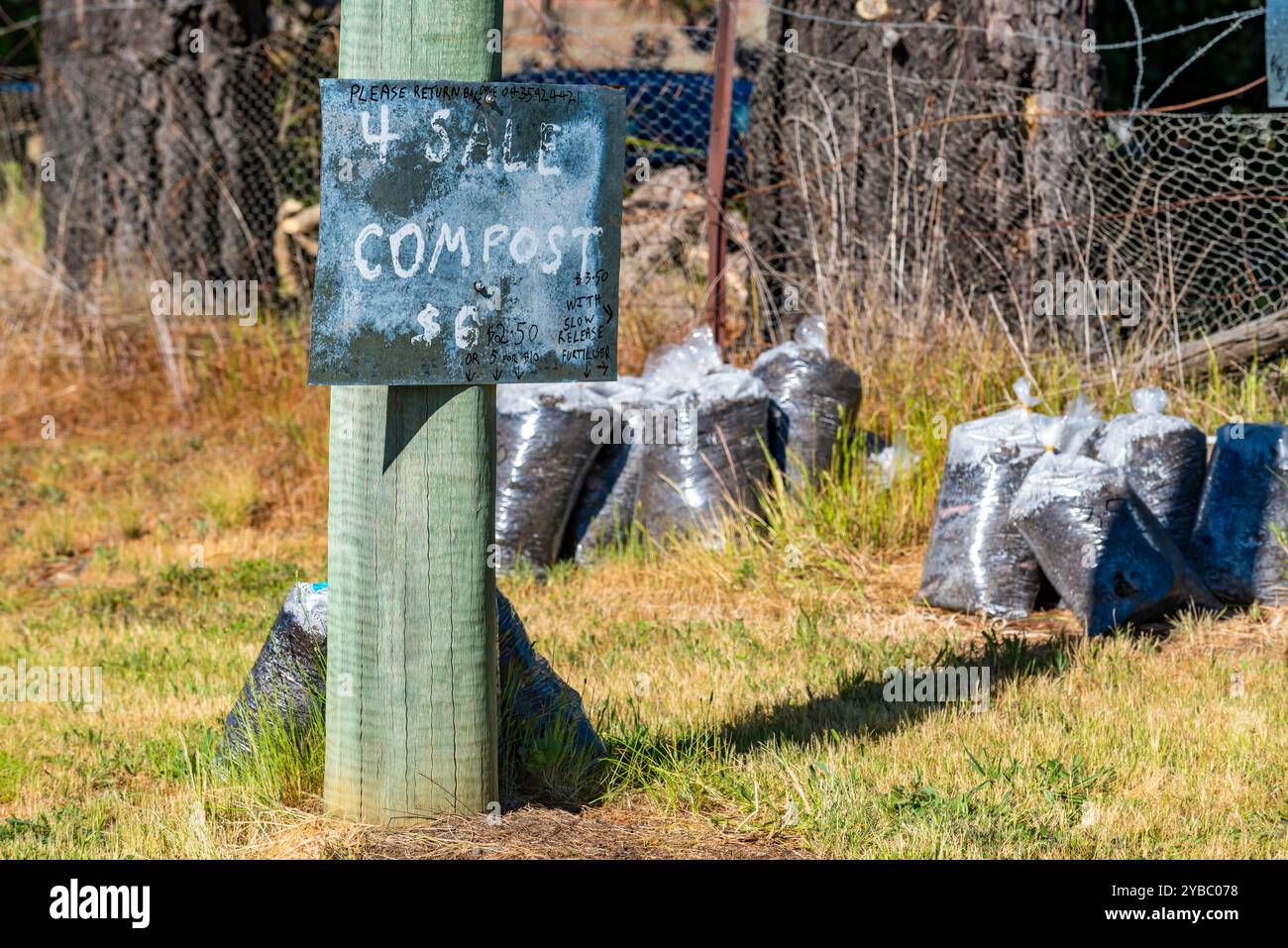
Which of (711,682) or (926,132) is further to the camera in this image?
(926,132)

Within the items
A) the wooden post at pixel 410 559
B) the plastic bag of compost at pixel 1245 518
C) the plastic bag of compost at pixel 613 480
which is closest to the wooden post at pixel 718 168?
the plastic bag of compost at pixel 613 480

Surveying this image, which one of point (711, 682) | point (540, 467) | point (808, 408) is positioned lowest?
point (711, 682)

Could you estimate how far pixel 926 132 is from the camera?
754cm

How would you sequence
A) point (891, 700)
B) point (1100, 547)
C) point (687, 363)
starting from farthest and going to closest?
point (687, 363) < point (1100, 547) < point (891, 700)

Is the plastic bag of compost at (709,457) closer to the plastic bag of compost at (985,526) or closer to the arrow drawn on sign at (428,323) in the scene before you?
the plastic bag of compost at (985,526)

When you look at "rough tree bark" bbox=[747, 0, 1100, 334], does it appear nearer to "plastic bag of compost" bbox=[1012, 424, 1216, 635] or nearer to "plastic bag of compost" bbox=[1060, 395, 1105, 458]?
"plastic bag of compost" bbox=[1060, 395, 1105, 458]

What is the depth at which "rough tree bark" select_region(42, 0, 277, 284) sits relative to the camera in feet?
31.0

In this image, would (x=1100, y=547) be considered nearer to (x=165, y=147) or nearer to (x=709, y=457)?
(x=709, y=457)

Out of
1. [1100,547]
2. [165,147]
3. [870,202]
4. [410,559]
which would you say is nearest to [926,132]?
[870,202]

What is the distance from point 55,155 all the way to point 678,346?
4954 millimetres

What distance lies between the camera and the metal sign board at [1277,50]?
6074 mm

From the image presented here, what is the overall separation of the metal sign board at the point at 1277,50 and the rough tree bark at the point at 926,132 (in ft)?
4.10

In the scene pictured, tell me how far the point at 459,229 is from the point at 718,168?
4.65 m

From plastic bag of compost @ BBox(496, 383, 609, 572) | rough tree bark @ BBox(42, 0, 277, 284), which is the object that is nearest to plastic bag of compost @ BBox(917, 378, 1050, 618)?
plastic bag of compost @ BBox(496, 383, 609, 572)
